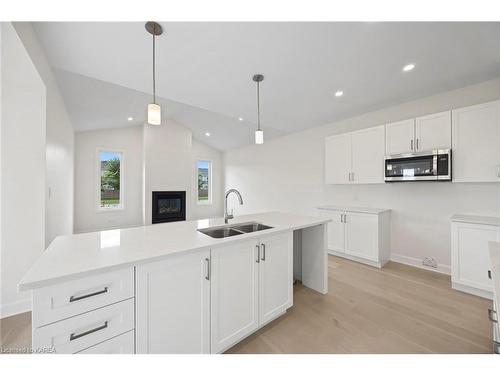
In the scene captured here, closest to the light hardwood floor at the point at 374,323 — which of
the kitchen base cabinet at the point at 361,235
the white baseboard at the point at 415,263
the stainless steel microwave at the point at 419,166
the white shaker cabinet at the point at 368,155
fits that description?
the white baseboard at the point at 415,263

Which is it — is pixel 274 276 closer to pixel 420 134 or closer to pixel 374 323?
pixel 374 323

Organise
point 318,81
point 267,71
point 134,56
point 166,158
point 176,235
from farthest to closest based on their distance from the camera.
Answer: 1. point 166,158
2. point 318,81
3. point 267,71
4. point 134,56
5. point 176,235

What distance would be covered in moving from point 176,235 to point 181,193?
15.3 ft

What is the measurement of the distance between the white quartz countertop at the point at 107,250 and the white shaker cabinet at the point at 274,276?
0.46 feet

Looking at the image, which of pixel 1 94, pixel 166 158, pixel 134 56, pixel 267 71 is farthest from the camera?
pixel 166 158

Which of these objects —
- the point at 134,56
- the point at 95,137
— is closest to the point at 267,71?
the point at 134,56

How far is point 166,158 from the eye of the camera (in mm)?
5699

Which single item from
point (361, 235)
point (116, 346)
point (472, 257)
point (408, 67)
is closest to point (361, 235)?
point (361, 235)

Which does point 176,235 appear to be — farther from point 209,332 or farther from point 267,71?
point 267,71

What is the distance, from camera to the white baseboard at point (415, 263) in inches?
108

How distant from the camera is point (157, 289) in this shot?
1.11 meters

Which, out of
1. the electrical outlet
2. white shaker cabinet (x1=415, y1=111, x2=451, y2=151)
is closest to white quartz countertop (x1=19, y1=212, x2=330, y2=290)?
white shaker cabinet (x1=415, y1=111, x2=451, y2=151)

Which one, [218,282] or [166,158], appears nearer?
[218,282]

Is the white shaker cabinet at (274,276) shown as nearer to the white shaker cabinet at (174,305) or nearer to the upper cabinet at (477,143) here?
the white shaker cabinet at (174,305)
